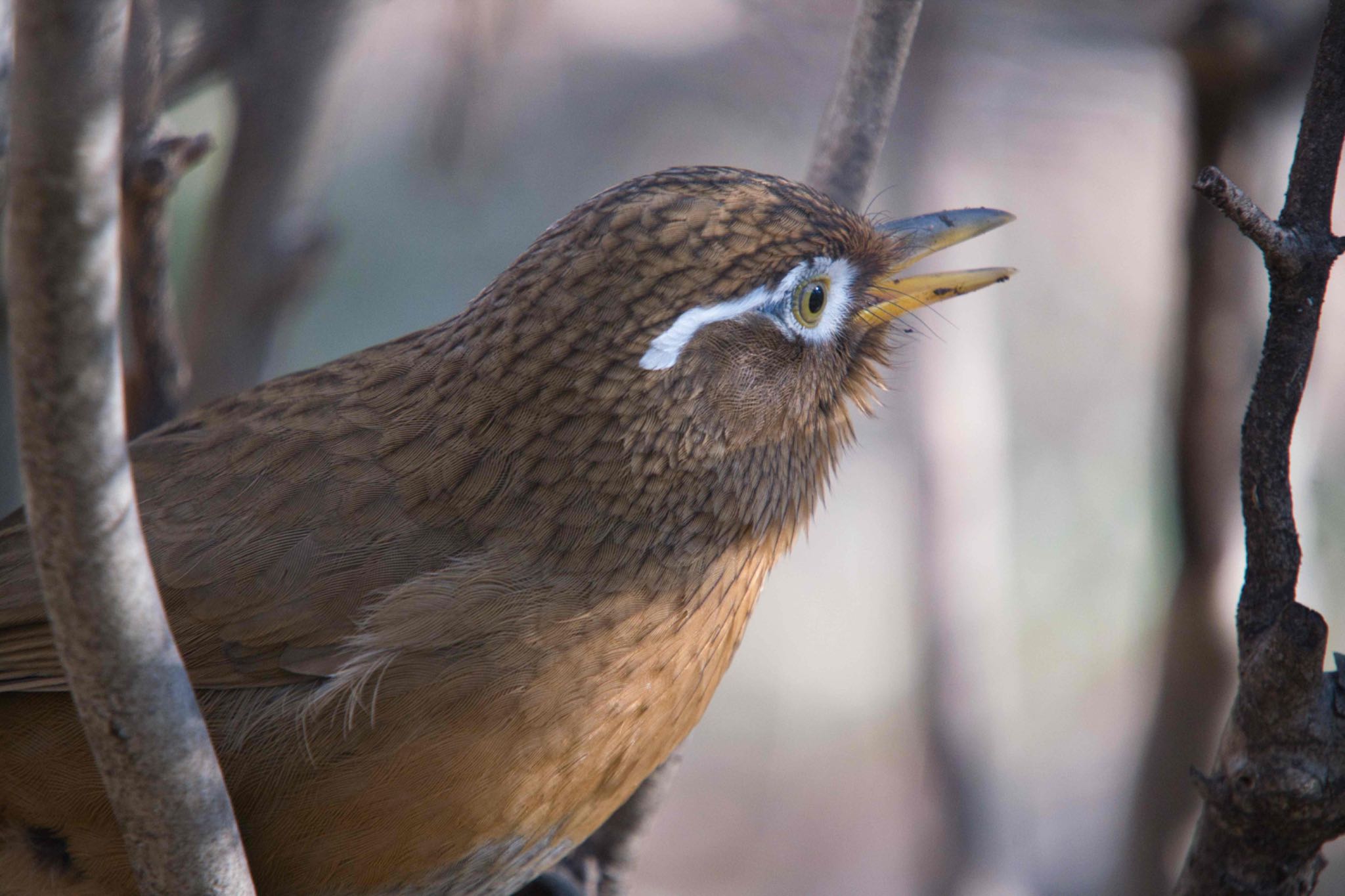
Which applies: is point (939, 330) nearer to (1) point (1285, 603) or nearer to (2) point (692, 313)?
(2) point (692, 313)

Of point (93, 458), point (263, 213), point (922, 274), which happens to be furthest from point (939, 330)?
point (93, 458)

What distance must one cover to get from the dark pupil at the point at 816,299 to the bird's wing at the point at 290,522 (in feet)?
2.41

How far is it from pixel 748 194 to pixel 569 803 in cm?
124

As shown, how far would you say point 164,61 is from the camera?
3736 millimetres

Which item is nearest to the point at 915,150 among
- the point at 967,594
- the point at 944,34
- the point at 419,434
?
the point at 944,34

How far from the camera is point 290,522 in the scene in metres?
2.32

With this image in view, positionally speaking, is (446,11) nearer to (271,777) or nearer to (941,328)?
(941,328)

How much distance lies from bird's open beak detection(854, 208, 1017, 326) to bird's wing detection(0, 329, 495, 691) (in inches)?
35.9

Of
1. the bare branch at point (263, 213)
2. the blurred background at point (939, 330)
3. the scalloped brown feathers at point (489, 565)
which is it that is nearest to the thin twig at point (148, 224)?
the bare branch at point (263, 213)

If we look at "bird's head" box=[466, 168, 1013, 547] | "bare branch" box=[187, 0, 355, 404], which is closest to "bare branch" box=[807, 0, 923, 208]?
"bird's head" box=[466, 168, 1013, 547]

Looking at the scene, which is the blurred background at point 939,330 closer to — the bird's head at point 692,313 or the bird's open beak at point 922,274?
the bird's open beak at point 922,274

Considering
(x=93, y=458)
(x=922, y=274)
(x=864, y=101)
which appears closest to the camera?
(x=93, y=458)

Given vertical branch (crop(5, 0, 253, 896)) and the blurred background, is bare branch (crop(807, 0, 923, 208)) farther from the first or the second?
vertical branch (crop(5, 0, 253, 896))

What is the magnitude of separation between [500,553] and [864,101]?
156 cm
